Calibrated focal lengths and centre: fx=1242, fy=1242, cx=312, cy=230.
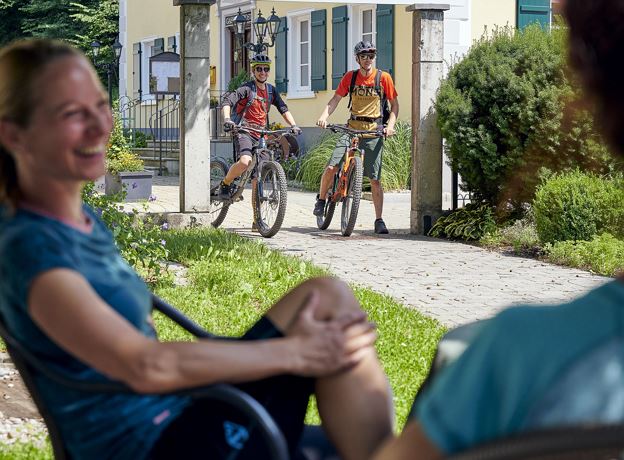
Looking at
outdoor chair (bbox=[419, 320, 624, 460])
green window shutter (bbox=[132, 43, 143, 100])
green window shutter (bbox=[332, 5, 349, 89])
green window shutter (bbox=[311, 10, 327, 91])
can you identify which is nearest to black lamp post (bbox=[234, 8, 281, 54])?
green window shutter (bbox=[311, 10, 327, 91])

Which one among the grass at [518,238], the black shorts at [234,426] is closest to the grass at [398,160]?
the grass at [518,238]

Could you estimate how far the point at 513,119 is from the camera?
1203cm

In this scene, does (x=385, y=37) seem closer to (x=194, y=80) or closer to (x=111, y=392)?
(x=194, y=80)

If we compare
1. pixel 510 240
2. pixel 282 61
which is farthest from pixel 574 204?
pixel 282 61

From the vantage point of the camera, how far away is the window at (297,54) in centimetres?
2350

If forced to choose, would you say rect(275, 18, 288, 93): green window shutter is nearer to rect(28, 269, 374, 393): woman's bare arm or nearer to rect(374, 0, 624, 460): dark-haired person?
rect(28, 269, 374, 393): woman's bare arm

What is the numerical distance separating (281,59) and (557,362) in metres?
22.7

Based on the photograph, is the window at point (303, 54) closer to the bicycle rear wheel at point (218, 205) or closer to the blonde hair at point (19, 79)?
the bicycle rear wheel at point (218, 205)

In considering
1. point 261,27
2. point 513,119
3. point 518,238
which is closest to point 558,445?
point 518,238

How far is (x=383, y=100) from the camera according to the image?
12.9 m

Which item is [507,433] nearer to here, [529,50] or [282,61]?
[529,50]

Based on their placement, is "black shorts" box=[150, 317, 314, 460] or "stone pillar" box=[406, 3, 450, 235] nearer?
"black shorts" box=[150, 317, 314, 460]

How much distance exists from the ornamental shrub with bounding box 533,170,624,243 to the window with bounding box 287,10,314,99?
12651 mm

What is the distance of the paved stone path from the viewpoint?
8430 mm
